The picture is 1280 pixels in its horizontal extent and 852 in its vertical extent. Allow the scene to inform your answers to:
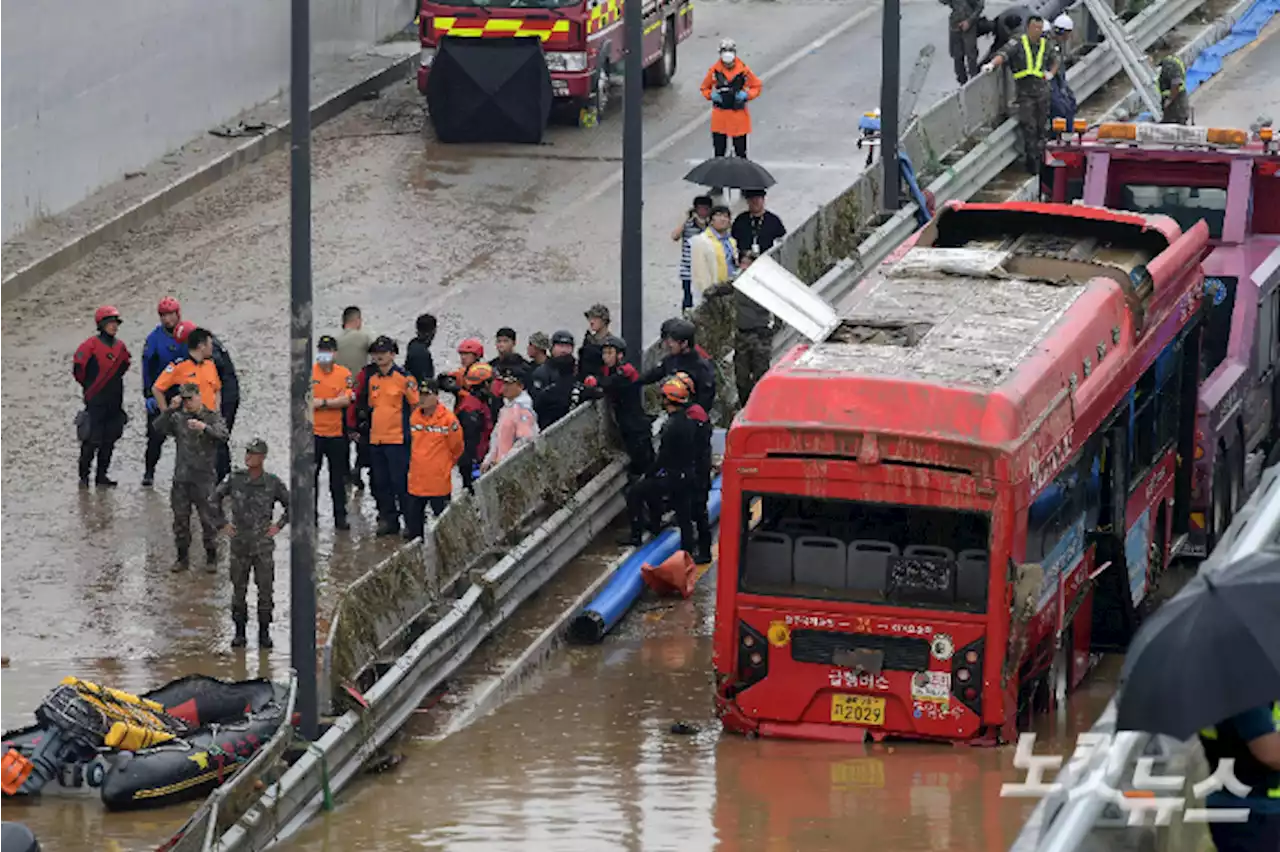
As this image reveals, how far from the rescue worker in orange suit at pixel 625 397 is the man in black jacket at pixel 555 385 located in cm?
Answer: 16

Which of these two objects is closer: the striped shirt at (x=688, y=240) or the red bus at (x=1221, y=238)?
the red bus at (x=1221, y=238)

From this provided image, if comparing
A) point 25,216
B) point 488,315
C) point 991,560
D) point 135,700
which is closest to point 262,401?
point 488,315

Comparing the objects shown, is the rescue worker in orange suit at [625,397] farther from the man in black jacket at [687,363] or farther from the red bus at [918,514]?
the red bus at [918,514]

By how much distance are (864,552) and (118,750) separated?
445cm

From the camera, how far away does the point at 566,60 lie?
3331 cm

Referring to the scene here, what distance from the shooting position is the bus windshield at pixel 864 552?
53.0ft

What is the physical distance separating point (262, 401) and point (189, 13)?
9524 millimetres

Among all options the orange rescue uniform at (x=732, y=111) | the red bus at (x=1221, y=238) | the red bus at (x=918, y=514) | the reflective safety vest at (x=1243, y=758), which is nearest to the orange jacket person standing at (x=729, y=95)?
the orange rescue uniform at (x=732, y=111)

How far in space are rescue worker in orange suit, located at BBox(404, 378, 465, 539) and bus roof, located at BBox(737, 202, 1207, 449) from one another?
3.53 meters

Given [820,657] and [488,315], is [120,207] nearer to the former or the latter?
[488,315]

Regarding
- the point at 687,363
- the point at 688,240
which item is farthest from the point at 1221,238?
the point at 688,240

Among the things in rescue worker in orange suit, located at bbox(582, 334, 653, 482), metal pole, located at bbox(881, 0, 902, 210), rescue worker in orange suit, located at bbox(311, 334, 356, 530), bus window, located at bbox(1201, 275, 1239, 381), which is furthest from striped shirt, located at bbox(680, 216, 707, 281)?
bus window, located at bbox(1201, 275, 1239, 381)

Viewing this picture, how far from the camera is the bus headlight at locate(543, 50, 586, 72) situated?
33219 millimetres

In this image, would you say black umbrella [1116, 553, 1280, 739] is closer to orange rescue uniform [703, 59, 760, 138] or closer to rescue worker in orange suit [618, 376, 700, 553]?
rescue worker in orange suit [618, 376, 700, 553]
